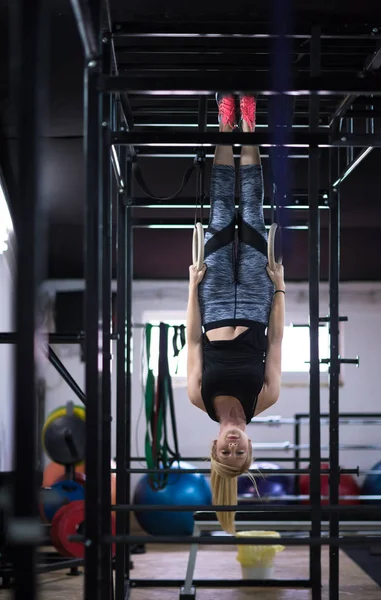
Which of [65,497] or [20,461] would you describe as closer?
[20,461]

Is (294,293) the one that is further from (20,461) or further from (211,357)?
(20,461)

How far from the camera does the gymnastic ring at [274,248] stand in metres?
3.53

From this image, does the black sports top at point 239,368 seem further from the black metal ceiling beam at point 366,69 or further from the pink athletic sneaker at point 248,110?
the black metal ceiling beam at point 366,69

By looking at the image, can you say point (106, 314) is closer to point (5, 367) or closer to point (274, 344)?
point (274, 344)

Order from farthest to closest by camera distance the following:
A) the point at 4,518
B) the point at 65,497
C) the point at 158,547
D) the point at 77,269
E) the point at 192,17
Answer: the point at 77,269 → the point at 158,547 → the point at 65,497 → the point at 4,518 → the point at 192,17

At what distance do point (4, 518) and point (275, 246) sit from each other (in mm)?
2972

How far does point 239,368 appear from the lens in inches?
143

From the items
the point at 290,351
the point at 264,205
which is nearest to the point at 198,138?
the point at 264,205

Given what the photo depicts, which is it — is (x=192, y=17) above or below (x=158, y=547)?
above

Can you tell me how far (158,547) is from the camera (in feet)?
25.2

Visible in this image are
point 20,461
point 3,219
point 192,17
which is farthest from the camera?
point 3,219

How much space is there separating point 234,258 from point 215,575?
10.7 ft

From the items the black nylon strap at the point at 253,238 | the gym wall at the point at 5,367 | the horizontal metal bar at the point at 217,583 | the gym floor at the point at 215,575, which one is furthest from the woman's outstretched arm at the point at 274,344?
the gym wall at the point at 5,367

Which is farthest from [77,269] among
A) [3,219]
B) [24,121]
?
[24,121]
